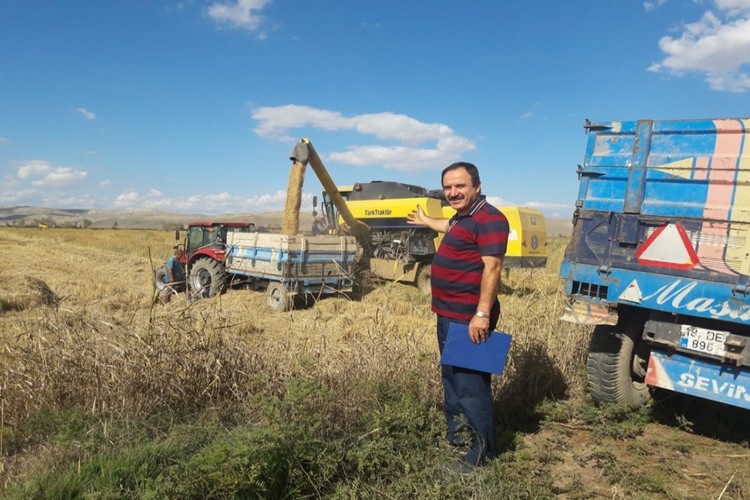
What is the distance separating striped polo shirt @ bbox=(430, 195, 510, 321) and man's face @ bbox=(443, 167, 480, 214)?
5cm

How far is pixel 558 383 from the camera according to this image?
4664 millimetres

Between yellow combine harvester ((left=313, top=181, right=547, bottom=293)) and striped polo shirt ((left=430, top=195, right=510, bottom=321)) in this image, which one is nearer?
striped polo shirt ((left=430, top=195, right=510, bottom=321))

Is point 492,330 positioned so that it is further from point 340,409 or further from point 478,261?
point 340,409

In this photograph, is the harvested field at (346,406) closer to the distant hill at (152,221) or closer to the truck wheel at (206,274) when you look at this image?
the truck wheel at (206,274)

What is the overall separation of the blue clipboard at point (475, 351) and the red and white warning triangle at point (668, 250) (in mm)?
1568

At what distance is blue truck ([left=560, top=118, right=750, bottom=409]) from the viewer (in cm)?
347

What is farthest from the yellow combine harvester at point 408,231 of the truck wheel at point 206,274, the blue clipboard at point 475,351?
the blue clipboard at point 475,351

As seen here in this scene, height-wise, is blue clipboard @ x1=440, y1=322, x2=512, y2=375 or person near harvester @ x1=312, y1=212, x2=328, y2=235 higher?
person near harvester @ x1=312, y1=212, x2=328, y2=235

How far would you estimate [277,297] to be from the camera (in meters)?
9.57

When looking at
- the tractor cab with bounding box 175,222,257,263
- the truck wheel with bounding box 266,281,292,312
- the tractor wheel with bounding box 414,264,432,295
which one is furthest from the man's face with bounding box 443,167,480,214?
the tractor cab with bounding box 175,222,257,263

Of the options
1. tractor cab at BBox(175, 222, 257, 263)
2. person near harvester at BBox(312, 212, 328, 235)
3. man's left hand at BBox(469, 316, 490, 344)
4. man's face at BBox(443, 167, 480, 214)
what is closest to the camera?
man's left hand at BBox(469, 316, 490, 344)

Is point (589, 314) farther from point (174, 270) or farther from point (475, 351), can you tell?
point (174, 270)

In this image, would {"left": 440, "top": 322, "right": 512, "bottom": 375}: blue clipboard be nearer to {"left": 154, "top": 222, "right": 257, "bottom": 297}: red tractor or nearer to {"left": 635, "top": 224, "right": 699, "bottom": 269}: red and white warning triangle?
{"left": 635, "top": 224, "right": 699, "bottom": 269}: red and white warning triangle

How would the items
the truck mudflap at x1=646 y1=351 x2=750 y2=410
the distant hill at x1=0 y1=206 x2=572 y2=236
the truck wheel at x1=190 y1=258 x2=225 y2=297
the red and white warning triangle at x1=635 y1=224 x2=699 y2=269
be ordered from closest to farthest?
the truck mudflap at x1=646 y1=351 x2=750 y2=410
the red and white warning triangle at x1=635 y1=224 x2=699 y2=269
the truck wheel at x1=190 y1=258 x2=225 y2=297
the distant hill at x1=0 y1=206 x2=572 y2=236
